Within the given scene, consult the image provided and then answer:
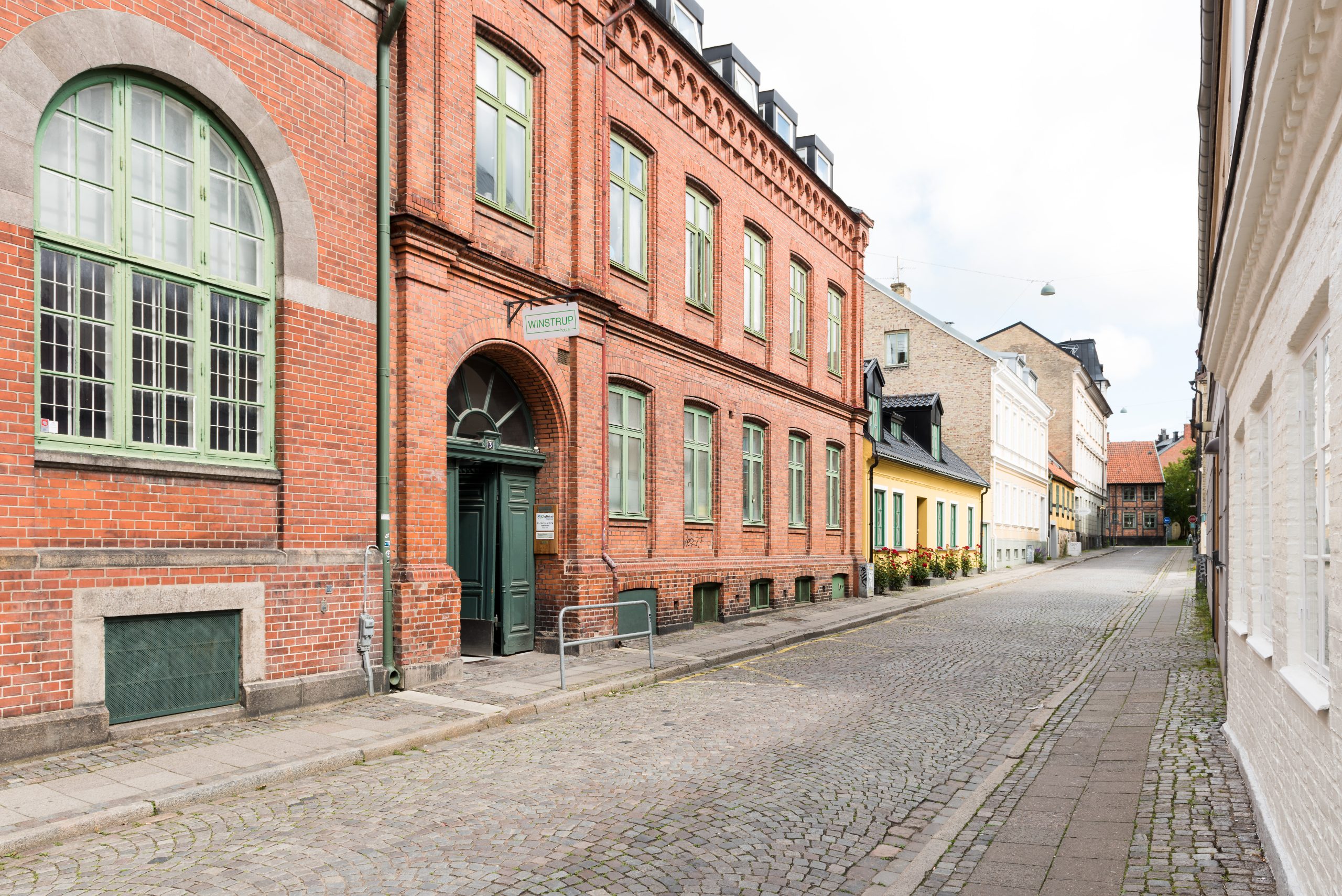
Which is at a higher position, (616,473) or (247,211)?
(247,211)

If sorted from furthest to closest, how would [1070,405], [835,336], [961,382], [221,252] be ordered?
[1070,405] → [961,382] → [835,336] → [221,252]

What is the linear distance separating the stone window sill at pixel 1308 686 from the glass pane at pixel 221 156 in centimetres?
888

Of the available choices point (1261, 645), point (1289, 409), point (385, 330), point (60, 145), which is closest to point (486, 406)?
point (385, 330)

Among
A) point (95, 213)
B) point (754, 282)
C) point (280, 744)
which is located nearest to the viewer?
point (280, 744)

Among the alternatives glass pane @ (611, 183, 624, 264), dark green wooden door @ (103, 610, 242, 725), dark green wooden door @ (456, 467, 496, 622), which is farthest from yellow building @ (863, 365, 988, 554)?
dark green wooden door @ (103, 610, 242, 725)

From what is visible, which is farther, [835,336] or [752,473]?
[835,336]

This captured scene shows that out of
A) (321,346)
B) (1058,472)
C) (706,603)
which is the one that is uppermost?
(321,346)

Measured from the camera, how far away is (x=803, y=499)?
22.1m

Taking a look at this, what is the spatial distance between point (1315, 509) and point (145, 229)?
8.37 meters

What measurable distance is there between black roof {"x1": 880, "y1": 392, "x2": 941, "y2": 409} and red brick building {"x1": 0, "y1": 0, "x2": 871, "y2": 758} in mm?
17975

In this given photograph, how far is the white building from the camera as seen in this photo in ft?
10.5

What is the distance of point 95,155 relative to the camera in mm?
→ 7941

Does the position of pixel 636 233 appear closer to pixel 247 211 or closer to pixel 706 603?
pixel 706 603

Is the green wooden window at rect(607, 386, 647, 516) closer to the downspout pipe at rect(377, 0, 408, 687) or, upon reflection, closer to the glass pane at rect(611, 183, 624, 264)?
the glass pane at rect(611, 183, 624, 264)
